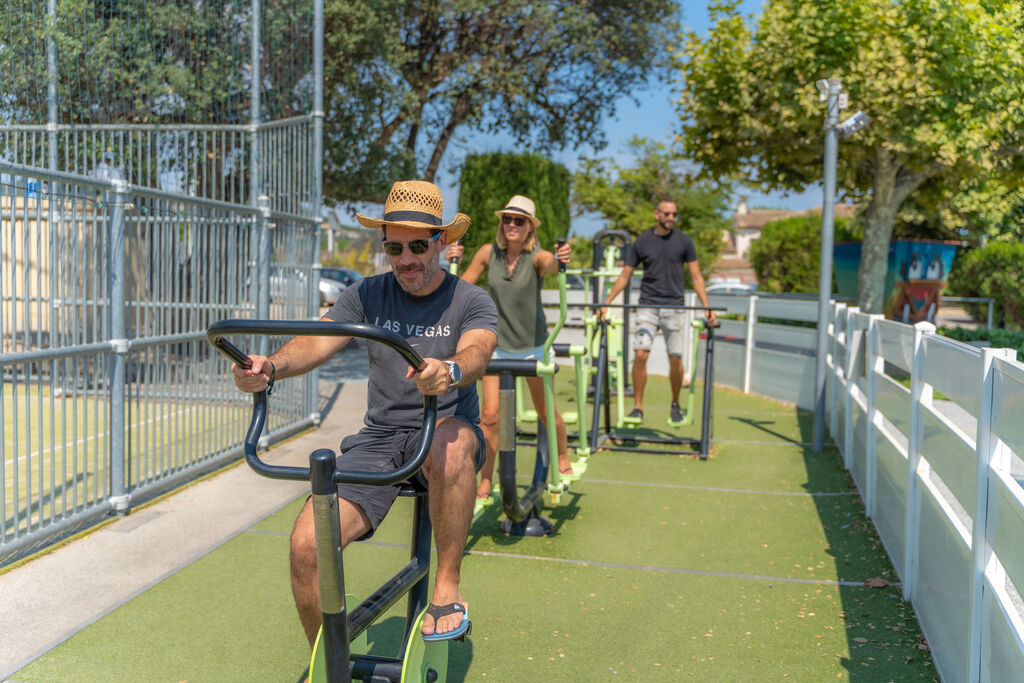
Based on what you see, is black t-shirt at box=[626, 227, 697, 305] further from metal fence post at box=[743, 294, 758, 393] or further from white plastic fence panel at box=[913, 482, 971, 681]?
white plastic fence panel at box=[913, 482, 971, 681]

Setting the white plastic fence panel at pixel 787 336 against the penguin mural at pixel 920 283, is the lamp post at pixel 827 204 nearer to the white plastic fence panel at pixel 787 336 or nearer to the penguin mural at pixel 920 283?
the white plastic fence panel at pixel 787 336

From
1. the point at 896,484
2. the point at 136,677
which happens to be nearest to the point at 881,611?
the point at 896,484

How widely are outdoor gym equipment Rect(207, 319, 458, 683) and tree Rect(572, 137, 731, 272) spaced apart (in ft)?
87.5

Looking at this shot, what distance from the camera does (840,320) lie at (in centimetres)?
843

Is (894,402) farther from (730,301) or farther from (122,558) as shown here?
(730,301)

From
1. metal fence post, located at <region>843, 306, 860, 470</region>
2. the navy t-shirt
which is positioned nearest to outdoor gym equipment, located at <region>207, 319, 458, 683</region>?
the navy t-shirt

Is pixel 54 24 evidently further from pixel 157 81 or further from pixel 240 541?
pixel 240 541

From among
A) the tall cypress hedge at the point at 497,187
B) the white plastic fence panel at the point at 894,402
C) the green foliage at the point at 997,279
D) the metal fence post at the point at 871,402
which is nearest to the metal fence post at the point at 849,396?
the metal fence post at the point at 871,402

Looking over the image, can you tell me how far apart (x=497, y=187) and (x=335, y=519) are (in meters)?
13.8

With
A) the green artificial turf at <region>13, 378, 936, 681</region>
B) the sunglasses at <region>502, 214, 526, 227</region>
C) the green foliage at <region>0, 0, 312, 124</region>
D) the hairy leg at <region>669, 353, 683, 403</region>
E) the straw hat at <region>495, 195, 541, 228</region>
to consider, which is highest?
the green foliage at <region>0, 0, 312, 124</region>

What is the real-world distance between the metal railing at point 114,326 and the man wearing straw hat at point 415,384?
2.07m

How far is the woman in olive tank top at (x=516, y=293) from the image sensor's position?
203 inches

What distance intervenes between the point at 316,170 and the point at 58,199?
3548 millimetres

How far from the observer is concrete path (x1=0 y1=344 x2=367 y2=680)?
365 cm
